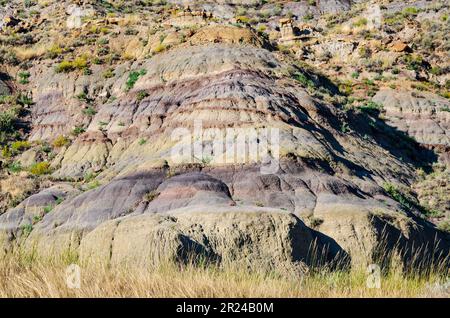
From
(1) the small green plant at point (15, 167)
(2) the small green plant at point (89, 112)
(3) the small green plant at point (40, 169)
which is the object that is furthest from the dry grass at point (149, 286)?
(2) the small green plant at point (89, 112)

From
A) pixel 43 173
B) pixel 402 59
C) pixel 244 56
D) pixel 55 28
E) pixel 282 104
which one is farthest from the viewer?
pixel 55 28

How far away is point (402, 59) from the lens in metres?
57.8

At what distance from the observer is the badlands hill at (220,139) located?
816 inches

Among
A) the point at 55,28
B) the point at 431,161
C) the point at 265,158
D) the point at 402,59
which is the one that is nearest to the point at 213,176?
the point at 265,158

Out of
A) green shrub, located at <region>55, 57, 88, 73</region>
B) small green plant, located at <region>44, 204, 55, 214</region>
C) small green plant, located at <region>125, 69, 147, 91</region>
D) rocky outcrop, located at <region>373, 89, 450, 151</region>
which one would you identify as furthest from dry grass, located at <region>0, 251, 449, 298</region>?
green shrub, located at <region>55, 57, 88, 73</region>

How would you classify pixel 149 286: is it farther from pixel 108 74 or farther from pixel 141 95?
pixel 108 74

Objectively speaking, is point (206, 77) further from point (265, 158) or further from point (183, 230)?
point (183, 230)

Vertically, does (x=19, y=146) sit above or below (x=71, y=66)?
below

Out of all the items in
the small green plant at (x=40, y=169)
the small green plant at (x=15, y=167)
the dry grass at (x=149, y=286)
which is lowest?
the small green plant at (x=15, y=167)

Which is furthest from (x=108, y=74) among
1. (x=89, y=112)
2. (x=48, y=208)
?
(x=48, y=208)

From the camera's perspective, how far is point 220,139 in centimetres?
3083

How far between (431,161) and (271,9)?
51210mm

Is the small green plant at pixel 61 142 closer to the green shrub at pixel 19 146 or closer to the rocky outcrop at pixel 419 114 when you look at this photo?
the green shrub at pixel 19 146

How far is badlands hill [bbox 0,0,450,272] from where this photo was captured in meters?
20.7
